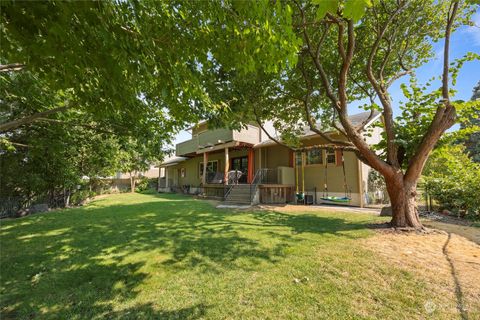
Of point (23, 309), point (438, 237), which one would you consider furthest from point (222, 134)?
point (23, 309)

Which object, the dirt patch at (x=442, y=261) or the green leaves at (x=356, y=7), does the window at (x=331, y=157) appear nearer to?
the dirt patch at (x=442, y=261)

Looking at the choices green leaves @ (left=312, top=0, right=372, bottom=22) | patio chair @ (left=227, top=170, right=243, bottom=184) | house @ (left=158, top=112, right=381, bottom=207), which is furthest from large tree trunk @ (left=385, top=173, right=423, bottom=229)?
patio chair @ (left=227, top=170, right=243, bottom=184)

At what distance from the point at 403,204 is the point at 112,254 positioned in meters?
7.65

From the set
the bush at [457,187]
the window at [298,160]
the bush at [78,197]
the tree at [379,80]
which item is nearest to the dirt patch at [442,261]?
the tree at [379,80]

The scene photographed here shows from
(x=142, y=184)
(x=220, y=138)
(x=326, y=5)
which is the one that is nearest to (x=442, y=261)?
(x=326, y=5)

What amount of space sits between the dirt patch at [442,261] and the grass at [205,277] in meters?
0.23

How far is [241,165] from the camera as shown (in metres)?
19.2

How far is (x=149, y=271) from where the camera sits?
13.2 feet

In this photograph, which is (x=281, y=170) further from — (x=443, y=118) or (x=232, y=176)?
(x=443, y=118)

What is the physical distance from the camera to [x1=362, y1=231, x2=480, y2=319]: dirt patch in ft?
9.85

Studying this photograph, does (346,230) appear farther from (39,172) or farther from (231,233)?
(39,172)

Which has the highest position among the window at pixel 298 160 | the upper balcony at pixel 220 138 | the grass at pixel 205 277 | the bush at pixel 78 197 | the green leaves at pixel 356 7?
the upper balcony at pixel 220 138

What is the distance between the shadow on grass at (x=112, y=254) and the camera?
3021 mm

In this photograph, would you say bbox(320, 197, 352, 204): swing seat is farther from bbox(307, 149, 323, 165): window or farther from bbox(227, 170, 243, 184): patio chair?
bbox(227, 170, 243, 184): patio chair
